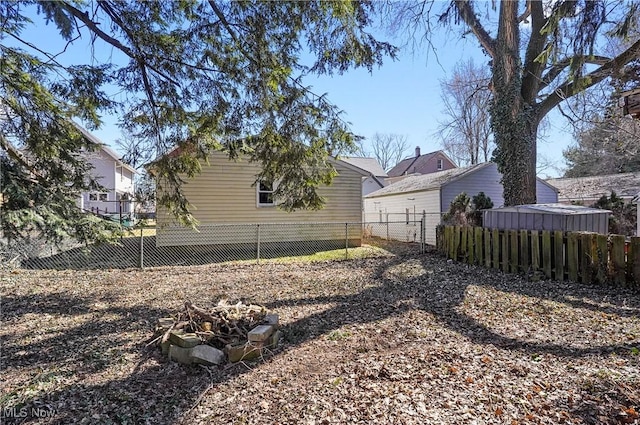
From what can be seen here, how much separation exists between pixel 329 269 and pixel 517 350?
5469 mm

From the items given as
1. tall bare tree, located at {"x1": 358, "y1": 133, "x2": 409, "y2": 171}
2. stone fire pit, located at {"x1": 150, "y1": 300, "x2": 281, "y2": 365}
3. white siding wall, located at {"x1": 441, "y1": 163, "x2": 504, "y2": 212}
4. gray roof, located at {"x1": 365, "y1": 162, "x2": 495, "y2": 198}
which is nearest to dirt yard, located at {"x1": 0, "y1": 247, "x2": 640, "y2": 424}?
stone fire pit, located at {"x1": 150, "y1": 300, "x2": 281, "y2": 365}

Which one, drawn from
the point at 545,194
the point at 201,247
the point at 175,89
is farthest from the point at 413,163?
the point at 175,89

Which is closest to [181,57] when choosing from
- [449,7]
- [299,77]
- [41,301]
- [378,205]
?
[299,77]

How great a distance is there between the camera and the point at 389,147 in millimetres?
47812

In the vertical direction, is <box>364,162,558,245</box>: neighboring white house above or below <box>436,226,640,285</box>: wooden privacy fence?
above

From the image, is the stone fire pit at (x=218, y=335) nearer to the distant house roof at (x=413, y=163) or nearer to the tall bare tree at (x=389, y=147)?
the distant house roof at (x=413, y=163)

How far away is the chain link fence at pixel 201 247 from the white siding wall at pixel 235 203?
1.8 inches

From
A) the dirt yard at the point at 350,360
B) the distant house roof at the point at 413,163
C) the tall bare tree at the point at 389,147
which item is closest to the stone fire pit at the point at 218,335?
the dirt yard at the point at 350,360

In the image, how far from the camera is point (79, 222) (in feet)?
15.7

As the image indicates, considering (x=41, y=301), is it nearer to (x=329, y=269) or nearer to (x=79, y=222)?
(x=79, y=222)

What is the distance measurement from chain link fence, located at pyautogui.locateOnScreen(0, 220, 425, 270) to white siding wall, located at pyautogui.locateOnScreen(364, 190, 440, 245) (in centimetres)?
362

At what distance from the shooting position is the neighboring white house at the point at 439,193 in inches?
615
